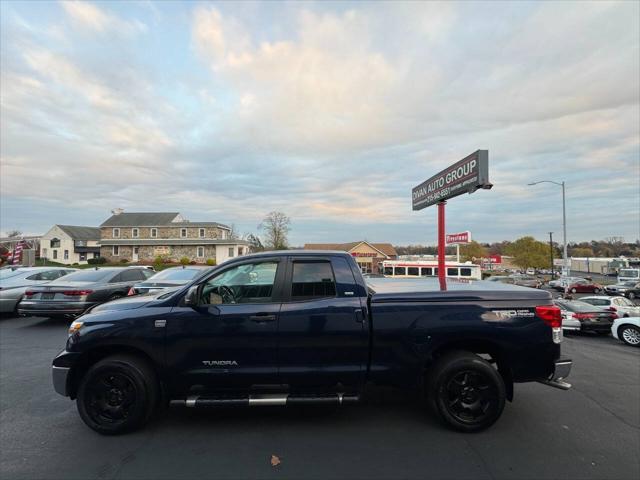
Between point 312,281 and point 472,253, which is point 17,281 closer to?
point 312,281

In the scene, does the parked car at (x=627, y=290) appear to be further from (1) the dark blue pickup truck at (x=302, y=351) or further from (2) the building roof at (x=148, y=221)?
(2) the building roof at (x=148, y=221)

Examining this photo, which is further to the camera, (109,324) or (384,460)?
(109,324)

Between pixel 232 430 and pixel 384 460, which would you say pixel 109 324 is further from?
pixel 384 460

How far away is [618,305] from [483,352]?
1650 centimetres

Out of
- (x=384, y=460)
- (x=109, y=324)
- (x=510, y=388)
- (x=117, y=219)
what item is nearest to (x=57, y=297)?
(x=109, y=324)

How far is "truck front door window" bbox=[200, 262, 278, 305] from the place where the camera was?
3.79m

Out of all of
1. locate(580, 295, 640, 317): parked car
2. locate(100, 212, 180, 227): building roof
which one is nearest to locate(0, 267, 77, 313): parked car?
locate(580, 295, 640, 317): parked car

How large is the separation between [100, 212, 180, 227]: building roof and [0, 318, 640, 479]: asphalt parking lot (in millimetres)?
54859

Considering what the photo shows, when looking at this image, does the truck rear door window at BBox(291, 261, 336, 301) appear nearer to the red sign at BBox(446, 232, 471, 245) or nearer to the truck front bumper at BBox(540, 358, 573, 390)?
the truck front bumper at BBox(540, 358, 573, 390)

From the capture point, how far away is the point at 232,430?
3648 millimetres

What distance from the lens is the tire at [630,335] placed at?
11.4 metres

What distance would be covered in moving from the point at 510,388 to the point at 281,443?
255 cm

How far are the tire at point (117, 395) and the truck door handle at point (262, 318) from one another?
1.20 m

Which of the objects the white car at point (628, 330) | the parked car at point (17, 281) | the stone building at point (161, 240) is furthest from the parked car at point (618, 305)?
the stone building at point (161, 240)
